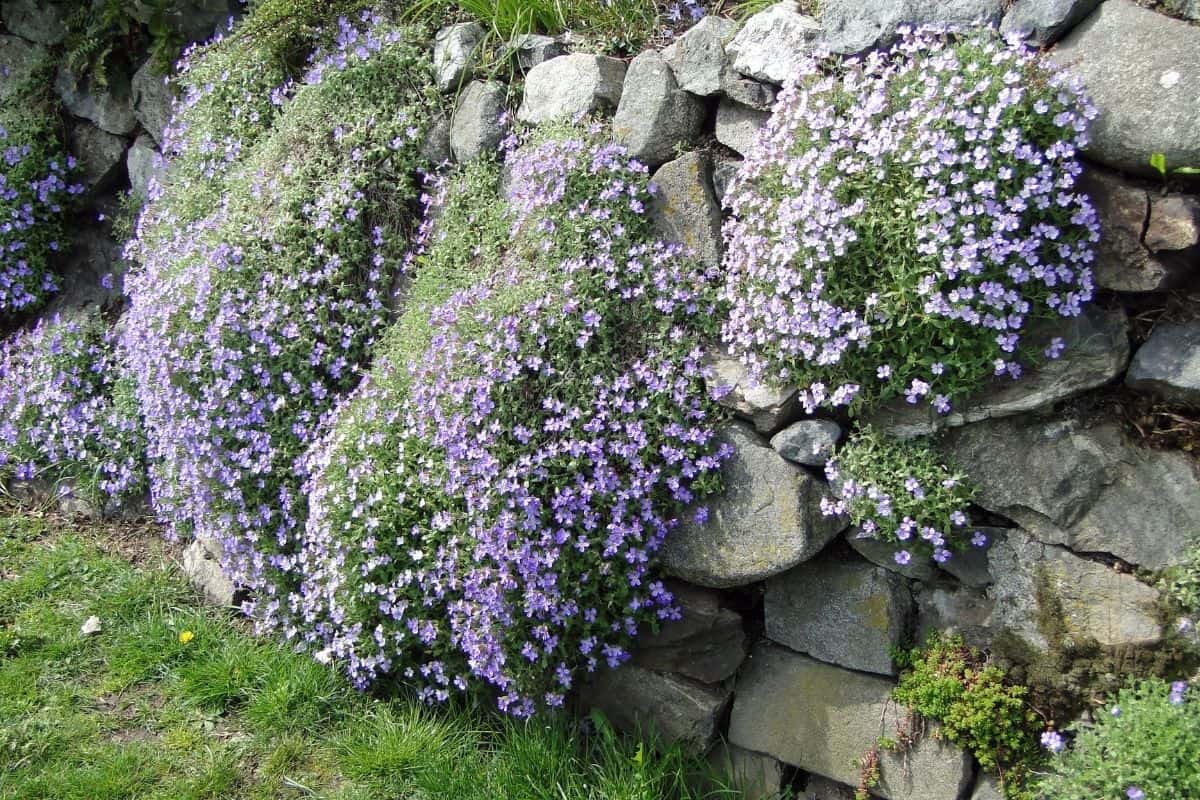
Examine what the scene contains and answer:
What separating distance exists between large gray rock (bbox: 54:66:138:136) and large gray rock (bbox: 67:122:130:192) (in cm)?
6

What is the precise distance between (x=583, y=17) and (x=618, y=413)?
195 cm

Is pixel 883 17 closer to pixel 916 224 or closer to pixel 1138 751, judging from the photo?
pixel 916 224

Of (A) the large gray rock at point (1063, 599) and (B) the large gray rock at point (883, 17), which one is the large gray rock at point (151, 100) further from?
(A) the large gray rock at point (1063, 599)

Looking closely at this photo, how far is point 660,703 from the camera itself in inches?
148

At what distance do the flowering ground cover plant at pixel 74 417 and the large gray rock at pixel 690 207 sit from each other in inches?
115

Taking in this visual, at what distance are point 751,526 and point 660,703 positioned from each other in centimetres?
79

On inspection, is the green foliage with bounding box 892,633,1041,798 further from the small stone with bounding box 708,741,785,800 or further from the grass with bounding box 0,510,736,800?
the grass with bounding box 0,510,736,800

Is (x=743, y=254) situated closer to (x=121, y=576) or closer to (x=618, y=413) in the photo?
(x=618, y=413)

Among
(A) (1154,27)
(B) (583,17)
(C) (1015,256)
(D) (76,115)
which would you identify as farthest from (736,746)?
(D) (76,115)

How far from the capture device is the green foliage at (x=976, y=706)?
3.15 m

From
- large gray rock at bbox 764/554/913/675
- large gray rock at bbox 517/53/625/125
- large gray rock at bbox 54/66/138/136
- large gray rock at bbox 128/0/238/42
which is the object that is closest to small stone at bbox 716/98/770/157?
large gray rock at bbox 517/53/625/125

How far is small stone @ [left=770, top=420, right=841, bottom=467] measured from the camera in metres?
3.39

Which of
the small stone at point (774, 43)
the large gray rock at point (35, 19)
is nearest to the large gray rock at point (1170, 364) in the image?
the small stone at point (774, 43)

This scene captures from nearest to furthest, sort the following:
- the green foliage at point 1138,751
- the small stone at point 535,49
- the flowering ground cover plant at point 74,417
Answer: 1. the green foliage at point 1138,751
2. the small stone at point 535,49
3. the flowering ground cover plant at point 74,417
